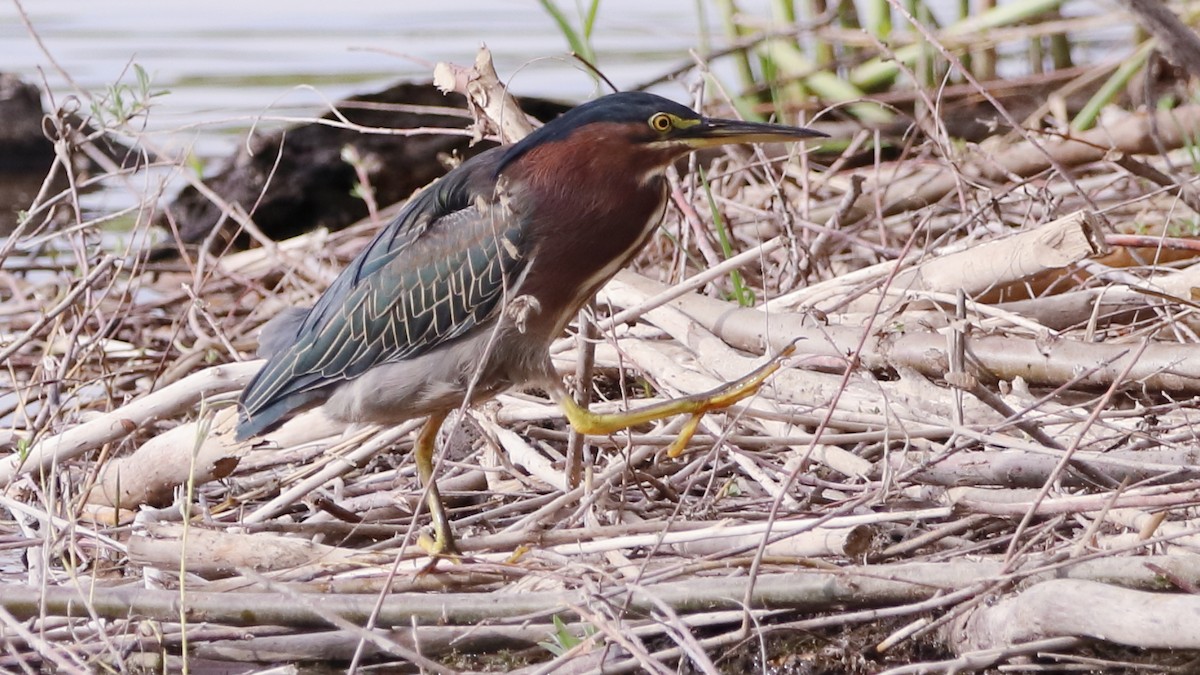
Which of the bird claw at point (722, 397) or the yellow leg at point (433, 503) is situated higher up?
the bird claw at point (722, 397)

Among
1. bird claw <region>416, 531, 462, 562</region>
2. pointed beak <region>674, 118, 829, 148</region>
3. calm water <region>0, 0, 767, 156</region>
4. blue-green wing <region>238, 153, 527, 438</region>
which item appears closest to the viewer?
pointed beak <region>674, 118, 829, 148</region>

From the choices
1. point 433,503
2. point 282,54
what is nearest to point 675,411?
point 433,503

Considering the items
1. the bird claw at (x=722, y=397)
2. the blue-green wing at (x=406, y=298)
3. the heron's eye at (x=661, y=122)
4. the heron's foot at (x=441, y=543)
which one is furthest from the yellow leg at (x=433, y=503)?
the heron's eye at (x=661, y=122)

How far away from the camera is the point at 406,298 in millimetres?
3564

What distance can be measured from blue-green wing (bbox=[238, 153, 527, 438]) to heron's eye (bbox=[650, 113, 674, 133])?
39 centimetres

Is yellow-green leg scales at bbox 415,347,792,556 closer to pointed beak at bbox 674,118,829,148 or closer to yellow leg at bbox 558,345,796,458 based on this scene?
yellow leg at bbox 558,345,796,458

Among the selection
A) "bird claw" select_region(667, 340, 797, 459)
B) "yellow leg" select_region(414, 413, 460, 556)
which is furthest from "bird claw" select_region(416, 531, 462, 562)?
"bird claw" select_region(667, 340, 797, 459)

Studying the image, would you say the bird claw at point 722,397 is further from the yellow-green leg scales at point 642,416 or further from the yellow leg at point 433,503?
the yellow leg at point 433,503

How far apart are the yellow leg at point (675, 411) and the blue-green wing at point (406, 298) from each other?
0.32 metres

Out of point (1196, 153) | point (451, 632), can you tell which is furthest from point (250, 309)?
point (1196, 153)

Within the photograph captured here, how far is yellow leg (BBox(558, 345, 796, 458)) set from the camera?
3.29 m

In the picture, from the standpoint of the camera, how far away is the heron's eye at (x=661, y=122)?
3.24 metres

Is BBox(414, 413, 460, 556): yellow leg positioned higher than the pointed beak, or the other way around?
the pointed beak

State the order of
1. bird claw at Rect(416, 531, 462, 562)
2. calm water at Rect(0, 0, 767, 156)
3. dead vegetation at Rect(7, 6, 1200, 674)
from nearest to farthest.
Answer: dead vegetation at Rect(7, 6, 1200, 674) → bird claw at Rect(416, 531, 462, 562) → calm water at Rect(0, 0, 767, 156)
